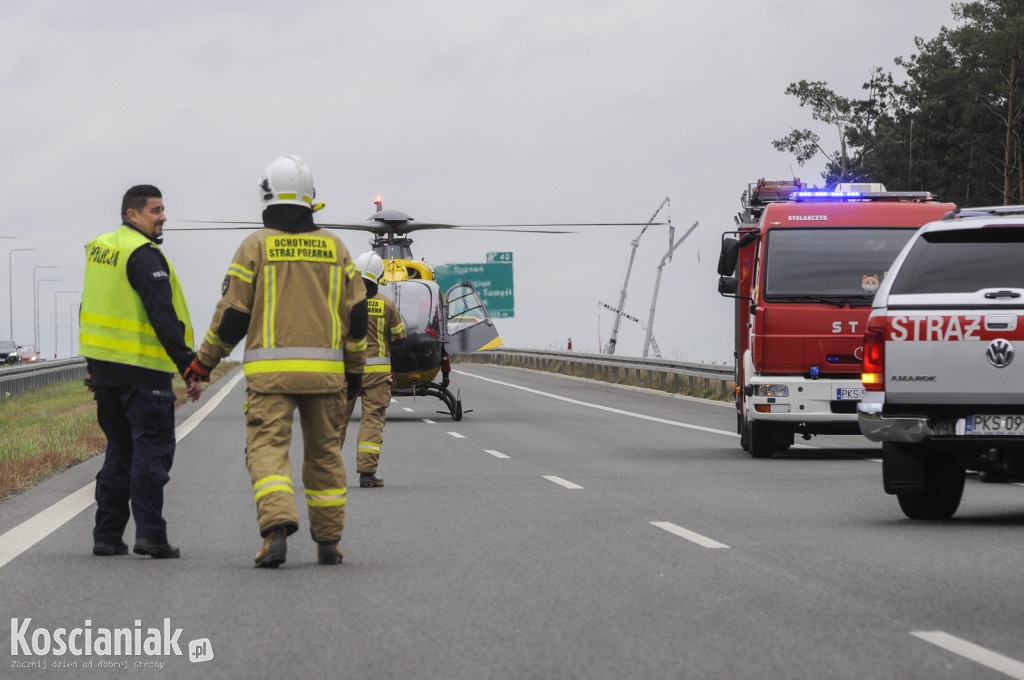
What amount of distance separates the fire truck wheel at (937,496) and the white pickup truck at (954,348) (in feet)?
1.09

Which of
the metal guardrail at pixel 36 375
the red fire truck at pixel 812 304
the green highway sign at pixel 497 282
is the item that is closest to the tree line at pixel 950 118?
the green highway sign at pixel 497 282

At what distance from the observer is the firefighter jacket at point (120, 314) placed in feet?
29.4

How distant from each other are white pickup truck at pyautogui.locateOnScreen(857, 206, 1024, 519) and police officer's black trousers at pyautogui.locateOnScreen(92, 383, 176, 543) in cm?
439

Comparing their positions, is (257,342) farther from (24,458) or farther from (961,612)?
(24,458)

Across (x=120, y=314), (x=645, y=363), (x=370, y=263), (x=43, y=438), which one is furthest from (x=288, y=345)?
(x=645, y=363)

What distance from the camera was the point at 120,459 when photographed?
30.0 ft

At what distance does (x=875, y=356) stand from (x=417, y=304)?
643 inches

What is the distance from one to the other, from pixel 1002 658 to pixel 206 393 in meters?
31.6

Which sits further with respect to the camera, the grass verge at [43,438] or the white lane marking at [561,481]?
the grass verge at [43,438]

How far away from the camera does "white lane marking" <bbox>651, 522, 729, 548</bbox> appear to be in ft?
31.6

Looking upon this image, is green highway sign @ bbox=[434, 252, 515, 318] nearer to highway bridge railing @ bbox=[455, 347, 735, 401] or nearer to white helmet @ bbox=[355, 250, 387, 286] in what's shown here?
highway bridge railing @ bbox=[455, 347, 735, 401]

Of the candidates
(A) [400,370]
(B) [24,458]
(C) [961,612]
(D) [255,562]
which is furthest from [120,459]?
(A) [400,370]

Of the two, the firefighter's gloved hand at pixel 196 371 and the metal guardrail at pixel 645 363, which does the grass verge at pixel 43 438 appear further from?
the metal guardrail at pixel 645 363

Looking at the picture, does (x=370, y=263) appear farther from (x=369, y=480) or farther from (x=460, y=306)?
(x=460, y=306)
